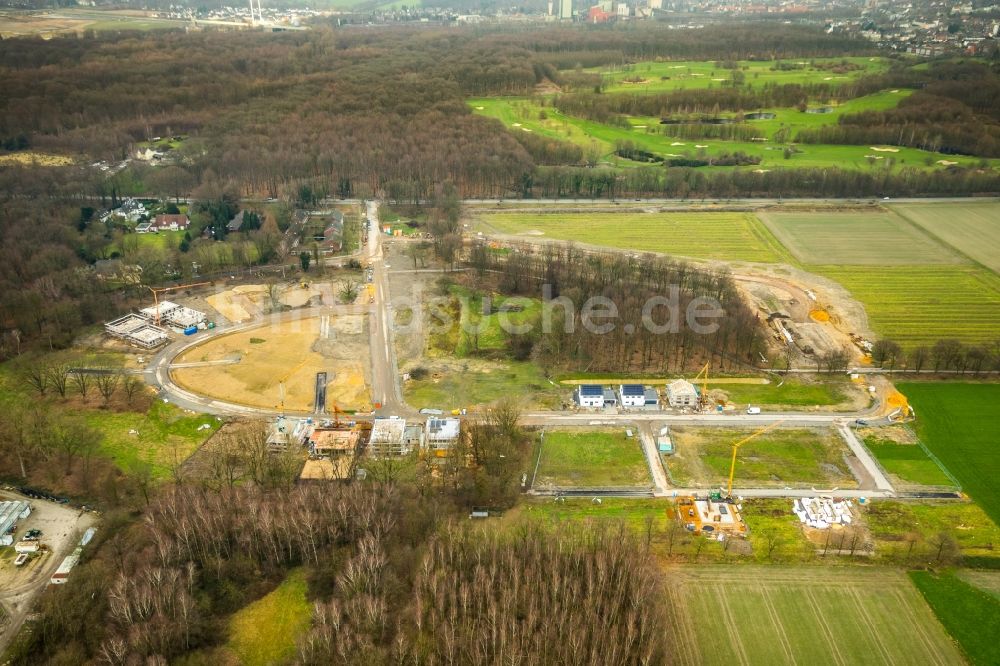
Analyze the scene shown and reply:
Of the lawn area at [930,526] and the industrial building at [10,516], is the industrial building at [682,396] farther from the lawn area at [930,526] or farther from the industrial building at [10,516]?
the industrial building at [10,516]

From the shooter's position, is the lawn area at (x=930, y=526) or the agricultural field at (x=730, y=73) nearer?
the lawn area at (x=930, y=526)

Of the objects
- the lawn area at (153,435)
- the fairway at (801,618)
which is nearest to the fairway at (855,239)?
the fairway at (801,618)

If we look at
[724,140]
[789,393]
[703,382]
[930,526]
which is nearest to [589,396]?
[703,382]

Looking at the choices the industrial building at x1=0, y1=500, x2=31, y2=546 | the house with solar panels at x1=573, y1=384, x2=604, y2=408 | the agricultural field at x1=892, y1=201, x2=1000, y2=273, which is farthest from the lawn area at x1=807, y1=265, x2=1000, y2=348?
the industrial building at x1=0, y1=500, x2=31, y2=546

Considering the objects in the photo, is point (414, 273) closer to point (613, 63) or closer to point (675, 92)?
point (675, 92)

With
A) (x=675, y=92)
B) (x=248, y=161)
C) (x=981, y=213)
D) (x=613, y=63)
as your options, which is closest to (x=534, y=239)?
(x=248, y=161)

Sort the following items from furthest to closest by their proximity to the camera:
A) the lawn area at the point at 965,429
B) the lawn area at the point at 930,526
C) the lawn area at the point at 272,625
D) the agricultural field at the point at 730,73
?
1. the agricultural field at the point at 730,73
2. the lawn area at the point at 965,429
3. the lawn area at the point at 930,526
4. the lawn area at the point at 272,625
